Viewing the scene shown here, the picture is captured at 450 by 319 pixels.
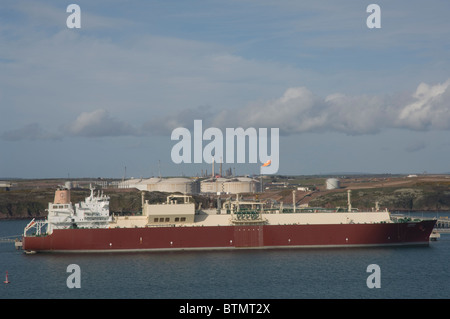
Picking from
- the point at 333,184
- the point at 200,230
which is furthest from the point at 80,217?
the point at 333,184

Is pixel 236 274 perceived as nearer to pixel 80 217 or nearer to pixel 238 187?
pixel 80 217

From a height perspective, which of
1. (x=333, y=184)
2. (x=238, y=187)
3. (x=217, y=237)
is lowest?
(x=217, y=237)

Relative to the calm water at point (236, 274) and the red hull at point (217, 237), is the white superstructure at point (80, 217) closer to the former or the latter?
the red hull at point (217, 237)

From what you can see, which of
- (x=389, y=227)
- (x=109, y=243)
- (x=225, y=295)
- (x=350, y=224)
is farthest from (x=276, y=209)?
(x=225, y=295)

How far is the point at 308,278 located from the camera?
4347 cm

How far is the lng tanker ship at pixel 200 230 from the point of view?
56812mm

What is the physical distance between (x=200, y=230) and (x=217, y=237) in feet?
5.96

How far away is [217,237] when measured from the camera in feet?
188

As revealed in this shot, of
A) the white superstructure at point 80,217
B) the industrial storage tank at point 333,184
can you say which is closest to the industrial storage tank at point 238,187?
the industrial storage tank at point 333,184

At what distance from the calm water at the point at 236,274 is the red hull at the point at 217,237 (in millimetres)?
1474

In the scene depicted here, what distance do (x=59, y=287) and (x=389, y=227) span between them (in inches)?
1291

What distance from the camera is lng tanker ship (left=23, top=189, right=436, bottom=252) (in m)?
56.8

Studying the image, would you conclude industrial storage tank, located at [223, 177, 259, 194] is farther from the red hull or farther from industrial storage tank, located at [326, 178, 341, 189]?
the red hull
